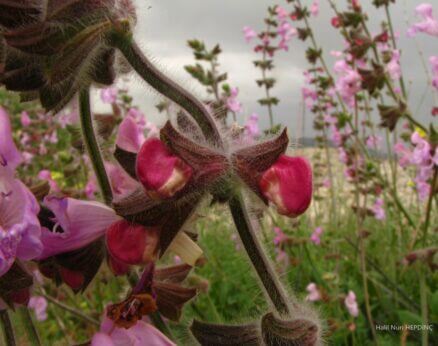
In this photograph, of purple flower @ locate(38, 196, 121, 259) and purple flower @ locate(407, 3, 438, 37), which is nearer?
purple flower @ locate(38, 196, 121, 259)

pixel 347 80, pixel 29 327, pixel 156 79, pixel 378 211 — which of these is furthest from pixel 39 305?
pixel 156 79

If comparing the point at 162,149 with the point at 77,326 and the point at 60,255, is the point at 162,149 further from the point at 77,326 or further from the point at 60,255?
the point at 77,326

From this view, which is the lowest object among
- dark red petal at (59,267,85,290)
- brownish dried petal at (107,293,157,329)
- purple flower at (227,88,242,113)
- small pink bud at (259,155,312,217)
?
purple flower at (227,88,242,113)

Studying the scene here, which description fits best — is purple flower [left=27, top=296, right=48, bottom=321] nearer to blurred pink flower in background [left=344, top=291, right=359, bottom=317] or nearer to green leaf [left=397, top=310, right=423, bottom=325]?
blurred pink flower in background [left=344, top=291, right=359, bottom=317]

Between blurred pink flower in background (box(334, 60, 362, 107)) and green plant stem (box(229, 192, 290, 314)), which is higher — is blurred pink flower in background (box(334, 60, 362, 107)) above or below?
below

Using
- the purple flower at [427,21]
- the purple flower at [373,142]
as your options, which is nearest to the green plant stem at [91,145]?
the purple flower at [427,21]

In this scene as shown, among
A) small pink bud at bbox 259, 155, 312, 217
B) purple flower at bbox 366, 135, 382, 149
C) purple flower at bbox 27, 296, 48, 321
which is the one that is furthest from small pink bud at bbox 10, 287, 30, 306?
purple flower at bbox 366, 135, 382, 149

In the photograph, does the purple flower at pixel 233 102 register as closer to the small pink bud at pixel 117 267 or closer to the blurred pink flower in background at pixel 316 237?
the blurred pink flower in background at pixel 316 237
